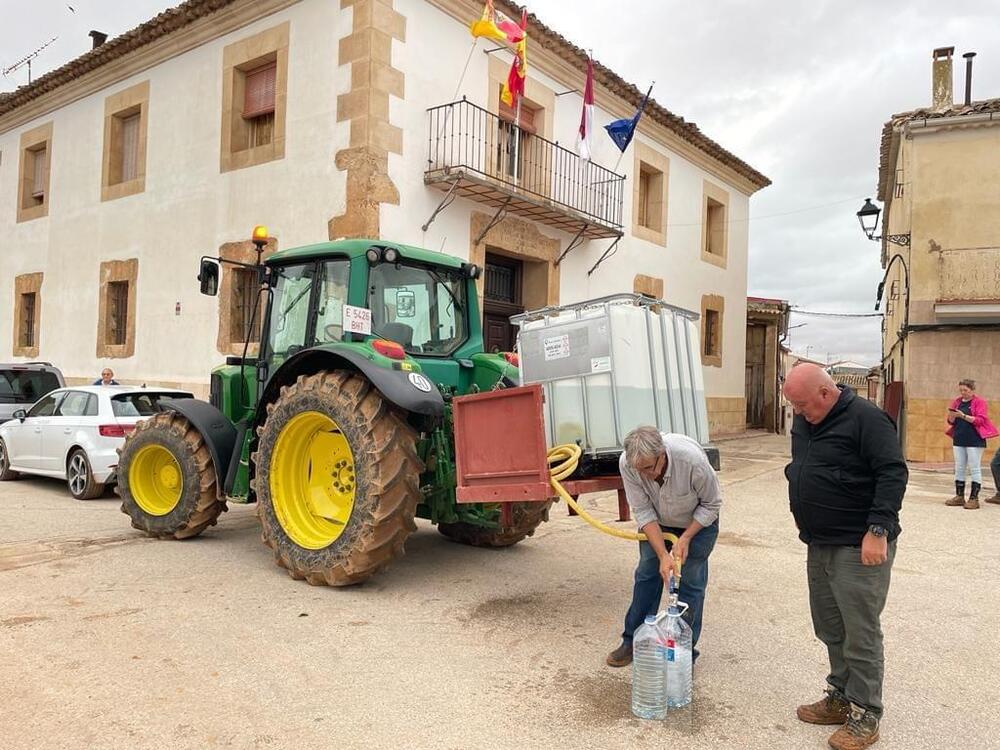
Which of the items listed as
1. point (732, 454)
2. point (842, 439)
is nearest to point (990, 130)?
point (732, 454)

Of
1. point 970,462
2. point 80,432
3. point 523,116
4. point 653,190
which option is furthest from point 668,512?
point 653,190

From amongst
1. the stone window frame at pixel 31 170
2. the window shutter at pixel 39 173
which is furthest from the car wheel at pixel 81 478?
the window shutter at pixel 39 173

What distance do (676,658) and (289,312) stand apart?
3.83 m

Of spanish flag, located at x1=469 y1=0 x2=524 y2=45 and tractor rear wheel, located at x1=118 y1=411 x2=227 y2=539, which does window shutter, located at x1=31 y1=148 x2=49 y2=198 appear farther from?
tractor rear wheel, located at x1=118 y1=411 x2=227 y2=539

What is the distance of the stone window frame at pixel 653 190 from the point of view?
1488 centimetres

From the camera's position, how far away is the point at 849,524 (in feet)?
9.95

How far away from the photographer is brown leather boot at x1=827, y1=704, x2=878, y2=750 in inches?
114

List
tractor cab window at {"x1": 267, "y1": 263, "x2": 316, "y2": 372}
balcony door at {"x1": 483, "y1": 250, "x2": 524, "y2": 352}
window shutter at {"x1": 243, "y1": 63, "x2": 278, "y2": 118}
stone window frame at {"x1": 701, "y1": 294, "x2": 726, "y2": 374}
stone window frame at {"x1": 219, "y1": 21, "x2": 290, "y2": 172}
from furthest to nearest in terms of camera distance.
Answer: stone window frame at {"x1": 701, "y1": 294, "x2": 726, "y2": 374}
balcony door at {"x1": 483, "y1": 250, "x2": 524, "y2": 352}
window shutter at {"x1": 243, "y1": 63, "x2": 278, "y2": 118}
stone window frame at {"x1": 219, "y1": 21, "x2": 290, "y2": 172}
tractor cab window at {"x1": 267, "y1": 263, "x2": 316, "y2": 372}

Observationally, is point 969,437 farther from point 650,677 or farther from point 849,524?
point 650,677

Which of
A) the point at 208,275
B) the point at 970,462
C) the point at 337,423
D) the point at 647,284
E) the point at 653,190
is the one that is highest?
the point at 653,190

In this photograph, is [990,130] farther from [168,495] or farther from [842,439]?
[168,495]

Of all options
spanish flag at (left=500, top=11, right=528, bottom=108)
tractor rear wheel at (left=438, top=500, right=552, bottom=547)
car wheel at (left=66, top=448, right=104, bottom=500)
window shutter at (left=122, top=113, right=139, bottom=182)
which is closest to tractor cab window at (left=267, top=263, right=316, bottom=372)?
tractor rear wheel at (left=438, top=500, right=552, bottom=547)

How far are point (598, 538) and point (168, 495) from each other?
12.2ft

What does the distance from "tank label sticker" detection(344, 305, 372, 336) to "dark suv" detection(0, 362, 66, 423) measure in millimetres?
7642
